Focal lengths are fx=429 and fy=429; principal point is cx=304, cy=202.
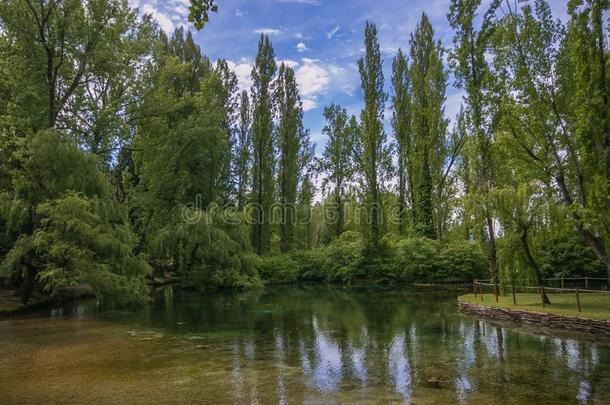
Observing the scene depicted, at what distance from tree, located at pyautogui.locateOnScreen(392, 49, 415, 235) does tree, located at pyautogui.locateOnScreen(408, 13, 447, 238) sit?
9.45ft

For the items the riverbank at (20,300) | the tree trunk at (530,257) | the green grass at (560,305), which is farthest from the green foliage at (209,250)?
the tree trunk at (530,257)

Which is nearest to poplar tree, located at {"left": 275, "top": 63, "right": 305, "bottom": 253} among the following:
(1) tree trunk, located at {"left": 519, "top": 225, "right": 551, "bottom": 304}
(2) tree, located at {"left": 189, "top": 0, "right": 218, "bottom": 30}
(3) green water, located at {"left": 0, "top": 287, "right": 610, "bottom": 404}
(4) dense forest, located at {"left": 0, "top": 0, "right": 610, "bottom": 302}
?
(4) dense forest, located at {"left": 0, "top": 0, "right": 610, "bottom": 302}

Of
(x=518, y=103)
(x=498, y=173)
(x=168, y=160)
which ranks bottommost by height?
(x=498, y=173)

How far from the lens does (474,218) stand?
17094 mm

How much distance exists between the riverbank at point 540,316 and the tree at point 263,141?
23386 mm

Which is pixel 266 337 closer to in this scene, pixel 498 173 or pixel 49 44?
pixel 498 173

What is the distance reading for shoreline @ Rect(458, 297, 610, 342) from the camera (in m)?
10.8

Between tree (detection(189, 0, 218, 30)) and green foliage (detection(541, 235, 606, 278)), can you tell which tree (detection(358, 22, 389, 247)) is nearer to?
green foliage (detection(541, 235, 606, 278))

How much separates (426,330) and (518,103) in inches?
292

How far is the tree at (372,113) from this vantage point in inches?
1294

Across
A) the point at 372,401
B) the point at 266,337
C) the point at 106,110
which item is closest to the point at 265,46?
the point at 106,110

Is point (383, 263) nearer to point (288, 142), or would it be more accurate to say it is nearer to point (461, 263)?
point (461, 263)

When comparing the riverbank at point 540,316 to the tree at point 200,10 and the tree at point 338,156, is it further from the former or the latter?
the tree at point 338,156

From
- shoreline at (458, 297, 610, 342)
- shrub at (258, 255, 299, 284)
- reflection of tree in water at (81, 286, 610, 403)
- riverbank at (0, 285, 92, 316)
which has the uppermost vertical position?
shrub at (258, 255, 299, 284)
